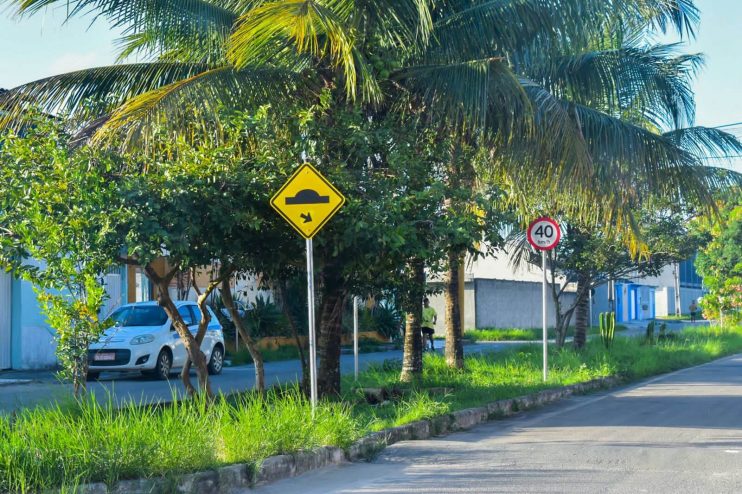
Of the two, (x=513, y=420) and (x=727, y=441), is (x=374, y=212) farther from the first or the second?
(x=727, y=441)

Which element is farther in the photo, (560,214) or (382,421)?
(560,214)

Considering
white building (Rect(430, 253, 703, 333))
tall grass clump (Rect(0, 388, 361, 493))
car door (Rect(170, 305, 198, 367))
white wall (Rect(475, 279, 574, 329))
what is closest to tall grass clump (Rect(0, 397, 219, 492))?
tall grass clump (Rect(0, 388, 361, 493))

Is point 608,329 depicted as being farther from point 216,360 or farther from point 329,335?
point 329,335

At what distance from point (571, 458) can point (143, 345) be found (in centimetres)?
1143

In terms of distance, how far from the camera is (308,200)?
10219 millimetres

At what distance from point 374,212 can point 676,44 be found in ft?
29.9

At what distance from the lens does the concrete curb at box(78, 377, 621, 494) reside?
712 cm

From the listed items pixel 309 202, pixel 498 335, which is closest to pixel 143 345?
pixel 309 202

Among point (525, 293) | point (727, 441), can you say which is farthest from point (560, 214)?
point (525, 293)

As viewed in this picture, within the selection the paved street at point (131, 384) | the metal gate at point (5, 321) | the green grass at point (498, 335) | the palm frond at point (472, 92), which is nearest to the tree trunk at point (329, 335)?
the paved street at point (131, 384)

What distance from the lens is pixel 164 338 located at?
19.4m

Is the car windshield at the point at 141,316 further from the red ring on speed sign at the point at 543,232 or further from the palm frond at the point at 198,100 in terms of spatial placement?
the palm frond at the point at 198,100

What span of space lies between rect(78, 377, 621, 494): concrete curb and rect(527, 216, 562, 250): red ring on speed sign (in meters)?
3.56

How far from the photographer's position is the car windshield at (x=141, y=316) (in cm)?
1981
